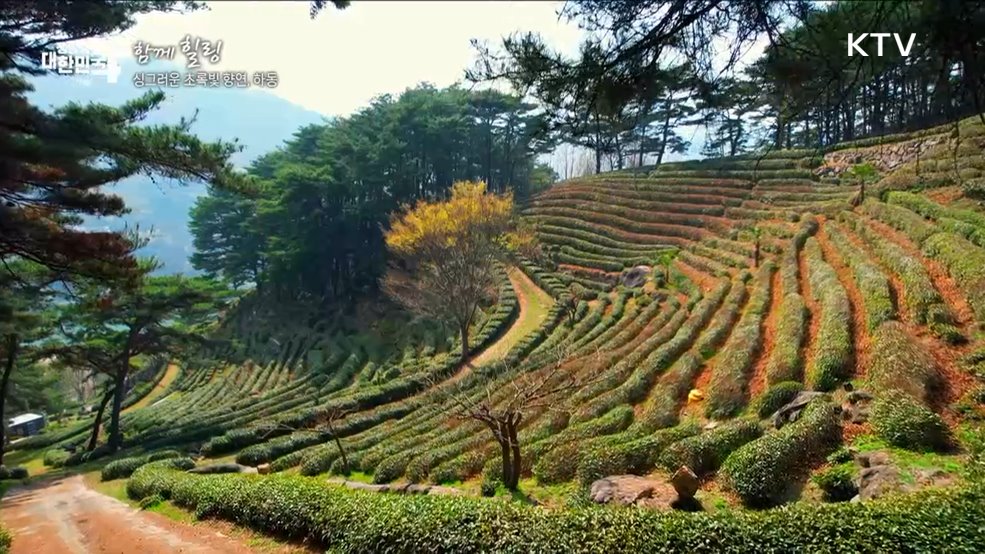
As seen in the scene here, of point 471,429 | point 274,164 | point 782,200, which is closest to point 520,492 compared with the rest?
point 471,429

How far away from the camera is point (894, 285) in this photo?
1744cm

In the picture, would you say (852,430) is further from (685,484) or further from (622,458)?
(622,458)

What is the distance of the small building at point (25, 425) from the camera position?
4909 centimetres

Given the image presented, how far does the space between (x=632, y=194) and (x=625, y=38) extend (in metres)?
46.1

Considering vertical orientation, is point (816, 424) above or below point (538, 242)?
below

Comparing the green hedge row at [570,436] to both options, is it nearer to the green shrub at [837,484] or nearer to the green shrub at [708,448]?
the green shrub at [708,448]

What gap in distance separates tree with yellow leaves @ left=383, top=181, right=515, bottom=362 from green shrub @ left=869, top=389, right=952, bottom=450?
21994mm

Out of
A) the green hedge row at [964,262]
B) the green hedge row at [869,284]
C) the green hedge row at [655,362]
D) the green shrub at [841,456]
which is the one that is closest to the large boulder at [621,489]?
the green shrub at [841,456]

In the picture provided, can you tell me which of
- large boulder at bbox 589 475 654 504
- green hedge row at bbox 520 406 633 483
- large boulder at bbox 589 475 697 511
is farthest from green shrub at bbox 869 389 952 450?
green hedge row at bbox 520 406 633 483

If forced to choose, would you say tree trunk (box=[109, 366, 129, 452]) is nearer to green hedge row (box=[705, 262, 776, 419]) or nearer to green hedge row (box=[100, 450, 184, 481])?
green hedge row (box=[100, 450, 184, 481])

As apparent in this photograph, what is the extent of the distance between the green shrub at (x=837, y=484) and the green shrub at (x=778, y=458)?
0.52m

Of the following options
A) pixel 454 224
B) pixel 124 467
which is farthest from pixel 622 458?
pixel 454 224

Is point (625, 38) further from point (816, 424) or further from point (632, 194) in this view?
point (632, 194)

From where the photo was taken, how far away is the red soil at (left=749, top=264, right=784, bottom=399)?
15.1 meters
